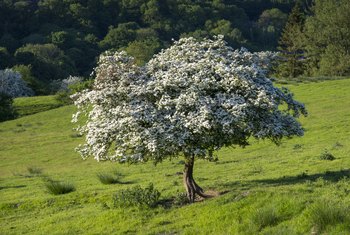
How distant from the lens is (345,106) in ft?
168

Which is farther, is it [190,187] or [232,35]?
[232,35]

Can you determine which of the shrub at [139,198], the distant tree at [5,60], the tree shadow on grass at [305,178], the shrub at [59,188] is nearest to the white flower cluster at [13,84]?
the distant tree at [5,60]

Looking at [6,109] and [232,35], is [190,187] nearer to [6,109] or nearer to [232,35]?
[6,109]

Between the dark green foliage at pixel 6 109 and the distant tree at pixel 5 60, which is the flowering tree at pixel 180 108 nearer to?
the dark green foliage at pixel 6 109

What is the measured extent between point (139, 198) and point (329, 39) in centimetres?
8112

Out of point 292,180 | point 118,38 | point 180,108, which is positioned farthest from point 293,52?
point 118,38

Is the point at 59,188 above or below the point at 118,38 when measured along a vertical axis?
below

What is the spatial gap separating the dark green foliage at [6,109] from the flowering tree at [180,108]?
175ft

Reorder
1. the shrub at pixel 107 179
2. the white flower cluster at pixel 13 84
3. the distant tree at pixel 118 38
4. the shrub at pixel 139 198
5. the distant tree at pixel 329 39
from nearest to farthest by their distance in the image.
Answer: the shrub at pixel 139 198
the shrub at pixel 107 179
the distant tree at pixel 329 39
the white flower cluster at pixel 13 84
the distant tree at pixel 118 38

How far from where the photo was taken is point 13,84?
4097 inches

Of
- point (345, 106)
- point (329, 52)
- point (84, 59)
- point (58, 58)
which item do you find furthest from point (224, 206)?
point (84, 59)

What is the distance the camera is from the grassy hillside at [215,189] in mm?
16734

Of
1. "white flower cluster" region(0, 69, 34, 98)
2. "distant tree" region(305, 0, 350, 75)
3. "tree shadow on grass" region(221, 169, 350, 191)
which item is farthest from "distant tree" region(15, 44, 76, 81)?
"tree shadow on grass" region(221, 169, 350, 191)

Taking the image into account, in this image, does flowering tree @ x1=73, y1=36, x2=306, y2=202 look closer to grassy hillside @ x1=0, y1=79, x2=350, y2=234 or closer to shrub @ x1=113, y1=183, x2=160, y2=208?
shrub @ x1=113, y1=183, x2=160, y2=208
